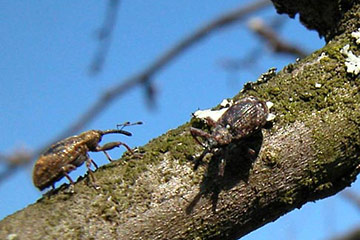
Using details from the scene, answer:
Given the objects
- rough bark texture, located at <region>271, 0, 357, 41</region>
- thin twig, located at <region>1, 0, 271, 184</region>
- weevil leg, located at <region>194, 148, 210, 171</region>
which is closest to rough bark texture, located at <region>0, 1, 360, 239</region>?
weevil leg, located at <region>194, 148, 210, 171</region>

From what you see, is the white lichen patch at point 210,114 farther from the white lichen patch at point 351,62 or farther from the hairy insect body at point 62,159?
the white lichen patch at point 351,62

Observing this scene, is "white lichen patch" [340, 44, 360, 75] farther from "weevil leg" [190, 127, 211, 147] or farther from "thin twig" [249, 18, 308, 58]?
"thin twig" [249, 18, 308, 58]

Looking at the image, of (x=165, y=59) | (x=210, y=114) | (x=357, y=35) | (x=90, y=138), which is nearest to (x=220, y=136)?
(x=210, y=114)

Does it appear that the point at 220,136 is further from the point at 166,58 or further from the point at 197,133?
the point at 166,58

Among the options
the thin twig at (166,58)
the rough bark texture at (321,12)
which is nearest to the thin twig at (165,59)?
the thin twig at (166,58)

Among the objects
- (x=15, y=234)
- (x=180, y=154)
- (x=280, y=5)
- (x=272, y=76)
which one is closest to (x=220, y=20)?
(x=280, y=5)
